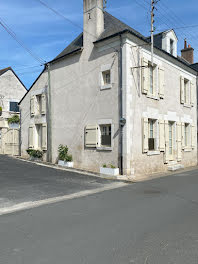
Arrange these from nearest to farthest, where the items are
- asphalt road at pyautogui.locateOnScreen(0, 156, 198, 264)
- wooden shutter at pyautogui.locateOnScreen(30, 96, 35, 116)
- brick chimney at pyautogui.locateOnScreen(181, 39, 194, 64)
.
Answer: asphalt road at pyautogui.locateOnScreen(0, 156, 198, 264) < wooden shutter at pyautogui.locateOnScreen(30, 96, 35, 116) < brick chimney at pyautogui.locateOnScreen(181, 39, 194, 64)

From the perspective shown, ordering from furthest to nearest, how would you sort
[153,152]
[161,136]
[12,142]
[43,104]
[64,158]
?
[12,142]
[43,104]
[64,158]
[161,136]
[153,152]

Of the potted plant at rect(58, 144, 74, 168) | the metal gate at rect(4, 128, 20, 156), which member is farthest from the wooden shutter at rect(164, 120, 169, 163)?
the metal gate at rect(4, 128, 20, 156)

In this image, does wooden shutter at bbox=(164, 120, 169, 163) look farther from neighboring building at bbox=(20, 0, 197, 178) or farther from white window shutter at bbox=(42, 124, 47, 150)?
white window shutter at bbox=(42, 124, 47, 150)

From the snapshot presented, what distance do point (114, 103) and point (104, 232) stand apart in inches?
325

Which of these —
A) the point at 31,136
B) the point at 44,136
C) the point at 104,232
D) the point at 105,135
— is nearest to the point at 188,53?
the point at 105,135

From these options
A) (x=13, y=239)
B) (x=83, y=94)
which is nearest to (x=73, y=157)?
(x=83, y=94)

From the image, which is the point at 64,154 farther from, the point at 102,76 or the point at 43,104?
the point at 102,76

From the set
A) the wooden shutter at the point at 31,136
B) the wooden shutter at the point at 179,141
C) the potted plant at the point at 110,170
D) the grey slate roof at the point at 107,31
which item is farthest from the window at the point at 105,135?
the wooden shutter at the point at 31,136

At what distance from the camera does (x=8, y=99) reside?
967 inches

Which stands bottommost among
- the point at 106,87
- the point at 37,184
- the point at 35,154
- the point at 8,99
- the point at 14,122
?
the point at 37,184

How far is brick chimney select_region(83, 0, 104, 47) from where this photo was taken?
520 inches

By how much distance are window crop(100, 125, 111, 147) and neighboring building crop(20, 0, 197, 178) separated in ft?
0.16

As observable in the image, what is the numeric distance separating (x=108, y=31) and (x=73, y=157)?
22.7 ft

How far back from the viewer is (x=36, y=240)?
4.21 metres
